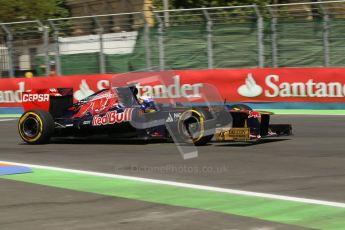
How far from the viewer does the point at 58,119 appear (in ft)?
37.3

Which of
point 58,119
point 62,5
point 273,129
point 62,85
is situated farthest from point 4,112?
point 62,5

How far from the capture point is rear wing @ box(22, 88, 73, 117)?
11.6 meters

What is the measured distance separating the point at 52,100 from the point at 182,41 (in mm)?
9523

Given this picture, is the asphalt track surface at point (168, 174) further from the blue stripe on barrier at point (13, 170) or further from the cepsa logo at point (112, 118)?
the blue stripe on barrier at point (13, 170)

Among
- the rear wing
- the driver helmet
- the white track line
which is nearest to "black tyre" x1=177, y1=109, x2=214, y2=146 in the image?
the driver helmet

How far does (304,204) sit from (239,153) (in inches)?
143

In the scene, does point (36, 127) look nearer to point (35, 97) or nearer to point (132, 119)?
point (35, 97)

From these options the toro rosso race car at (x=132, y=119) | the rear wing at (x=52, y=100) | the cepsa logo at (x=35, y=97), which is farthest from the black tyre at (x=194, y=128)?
the cepsa logo at (x=35, y=97)

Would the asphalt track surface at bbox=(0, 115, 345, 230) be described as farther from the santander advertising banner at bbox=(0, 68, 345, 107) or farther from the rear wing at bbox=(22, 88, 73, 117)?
the santander advertising banner at bbox=(0, 68, 345, 107)

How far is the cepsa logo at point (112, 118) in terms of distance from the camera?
10.6m

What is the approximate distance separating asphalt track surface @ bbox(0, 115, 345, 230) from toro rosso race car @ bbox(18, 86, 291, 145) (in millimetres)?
234

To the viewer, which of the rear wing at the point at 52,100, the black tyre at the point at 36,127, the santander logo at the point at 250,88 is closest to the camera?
the black tyre at the point at 36,127

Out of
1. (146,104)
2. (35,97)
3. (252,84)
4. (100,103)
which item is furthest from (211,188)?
(252,84)

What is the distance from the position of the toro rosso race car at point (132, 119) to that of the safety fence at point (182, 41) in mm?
8359
